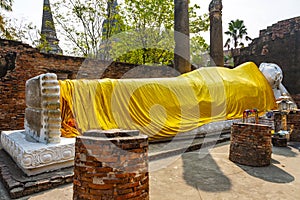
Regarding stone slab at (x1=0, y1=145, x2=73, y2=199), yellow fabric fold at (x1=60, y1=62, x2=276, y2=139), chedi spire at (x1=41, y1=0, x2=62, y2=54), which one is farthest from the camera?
chedi spire at (x1=41, y1=0, x2=62, y2=54)

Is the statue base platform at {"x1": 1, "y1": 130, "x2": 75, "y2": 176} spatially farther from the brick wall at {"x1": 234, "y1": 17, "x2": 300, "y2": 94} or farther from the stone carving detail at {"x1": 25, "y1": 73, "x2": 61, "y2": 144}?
the brick wall at {"x1": 234, "y1": 17, "x2": 300, "y2": 94}

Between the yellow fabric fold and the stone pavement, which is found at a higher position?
the yellow fabric fold

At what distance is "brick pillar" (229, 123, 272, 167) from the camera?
369 cm

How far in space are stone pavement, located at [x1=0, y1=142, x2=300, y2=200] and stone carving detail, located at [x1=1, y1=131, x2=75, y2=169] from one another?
1.30ft

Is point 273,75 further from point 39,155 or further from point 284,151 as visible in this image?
point 39,155

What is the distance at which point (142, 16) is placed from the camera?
11.3 m

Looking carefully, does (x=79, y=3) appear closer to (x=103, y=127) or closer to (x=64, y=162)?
(x=103, y=127)

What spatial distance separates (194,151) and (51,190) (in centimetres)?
273

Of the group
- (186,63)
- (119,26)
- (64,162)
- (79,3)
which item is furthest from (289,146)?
(79,3)

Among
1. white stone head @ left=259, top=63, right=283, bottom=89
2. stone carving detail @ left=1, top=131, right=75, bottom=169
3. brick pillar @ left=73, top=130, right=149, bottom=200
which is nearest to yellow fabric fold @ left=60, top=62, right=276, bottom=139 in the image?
stone carving detail @ left=1, top=131, right=75, bottom=169

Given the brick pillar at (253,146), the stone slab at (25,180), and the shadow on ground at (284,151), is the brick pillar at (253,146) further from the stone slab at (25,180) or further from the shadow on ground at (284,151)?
the stone slab at (25,180)

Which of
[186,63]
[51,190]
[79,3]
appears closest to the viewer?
[51,190]

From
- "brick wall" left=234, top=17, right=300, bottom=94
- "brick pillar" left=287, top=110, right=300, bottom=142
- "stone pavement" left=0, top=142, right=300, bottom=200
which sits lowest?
"stone pavement" left=0, top=142, right=300, bottom=200

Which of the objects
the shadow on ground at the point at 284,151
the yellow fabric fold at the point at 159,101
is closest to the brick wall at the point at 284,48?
the yellow fabric fold at the point at 159,101
